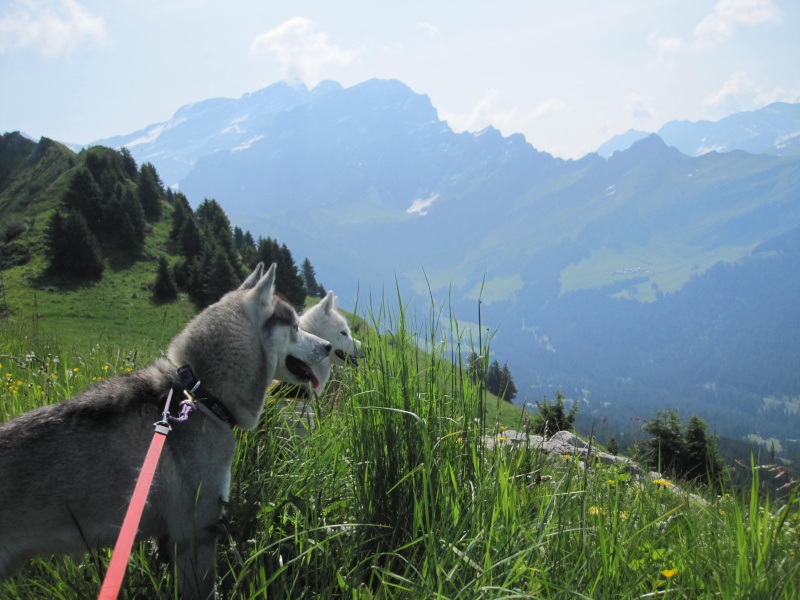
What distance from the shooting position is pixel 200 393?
3.92m

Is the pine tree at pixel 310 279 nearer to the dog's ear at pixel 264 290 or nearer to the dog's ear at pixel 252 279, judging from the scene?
the dog's ear at pixel 252 279

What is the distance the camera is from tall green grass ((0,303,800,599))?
113 inches

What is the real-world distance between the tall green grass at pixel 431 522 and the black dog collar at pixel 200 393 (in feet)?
1.84

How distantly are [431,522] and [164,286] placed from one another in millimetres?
80353

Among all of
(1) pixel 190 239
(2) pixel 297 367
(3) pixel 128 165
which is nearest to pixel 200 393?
(2) pixel 297 367

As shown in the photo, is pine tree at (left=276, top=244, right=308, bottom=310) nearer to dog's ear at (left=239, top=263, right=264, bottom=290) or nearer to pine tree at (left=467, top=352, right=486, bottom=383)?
dog's ear at (left=239, top=263, right=264, bottom=290)

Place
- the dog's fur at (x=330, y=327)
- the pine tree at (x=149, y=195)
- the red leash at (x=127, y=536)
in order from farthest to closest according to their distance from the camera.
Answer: the pine tree at (x=149, y=195), the dog's fur at (x=330, y=327), the red leash at (x=127, y=536)

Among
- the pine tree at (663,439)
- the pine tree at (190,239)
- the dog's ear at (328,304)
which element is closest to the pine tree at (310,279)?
the pine tree at (190,239)

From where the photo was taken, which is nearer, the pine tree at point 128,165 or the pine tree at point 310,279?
the pine tree at point 128,165

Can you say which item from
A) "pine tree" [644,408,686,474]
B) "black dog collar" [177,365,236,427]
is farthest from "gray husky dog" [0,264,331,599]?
"pine tree" [644,408,686,474]

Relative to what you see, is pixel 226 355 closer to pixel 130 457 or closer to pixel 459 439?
pixel 130 457

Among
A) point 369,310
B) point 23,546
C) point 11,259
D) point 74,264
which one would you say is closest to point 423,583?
point 23,546

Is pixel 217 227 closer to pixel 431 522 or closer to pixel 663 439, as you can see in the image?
pixel 663 439

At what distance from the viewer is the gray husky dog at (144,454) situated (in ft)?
10.2
